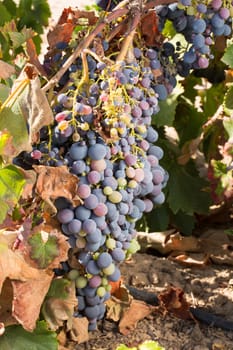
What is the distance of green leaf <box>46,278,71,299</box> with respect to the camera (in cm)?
152

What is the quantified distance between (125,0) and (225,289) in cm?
84

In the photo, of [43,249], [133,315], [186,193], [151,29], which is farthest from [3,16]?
[43,249]

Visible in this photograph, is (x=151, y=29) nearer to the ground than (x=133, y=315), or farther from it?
farther from it

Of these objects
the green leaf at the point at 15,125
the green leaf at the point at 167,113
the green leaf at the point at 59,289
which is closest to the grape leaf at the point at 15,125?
the green leaf at the point at 15,125

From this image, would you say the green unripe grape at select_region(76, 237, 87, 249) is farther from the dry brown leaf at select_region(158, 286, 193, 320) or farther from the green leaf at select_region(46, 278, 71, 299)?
the dry brown leaf at select_region(158, 286, 193, 320)

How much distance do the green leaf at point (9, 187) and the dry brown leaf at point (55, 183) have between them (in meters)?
0.06

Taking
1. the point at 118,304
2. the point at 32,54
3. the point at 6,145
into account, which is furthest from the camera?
the point at 118,304

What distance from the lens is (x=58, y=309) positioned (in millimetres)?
1523

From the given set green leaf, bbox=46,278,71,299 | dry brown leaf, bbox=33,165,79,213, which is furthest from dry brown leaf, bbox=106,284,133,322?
dry brown leaf, bbox=33,165,79,213

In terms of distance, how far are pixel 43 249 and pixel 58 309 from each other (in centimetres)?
22

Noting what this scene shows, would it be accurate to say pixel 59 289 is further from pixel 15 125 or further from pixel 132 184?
pixel 15 125

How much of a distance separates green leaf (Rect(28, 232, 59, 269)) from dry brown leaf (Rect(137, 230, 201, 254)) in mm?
913

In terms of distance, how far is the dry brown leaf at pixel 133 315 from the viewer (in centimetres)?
172

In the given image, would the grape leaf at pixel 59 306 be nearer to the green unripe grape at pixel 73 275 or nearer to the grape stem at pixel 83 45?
the green unripe grape at pixel 73 275
